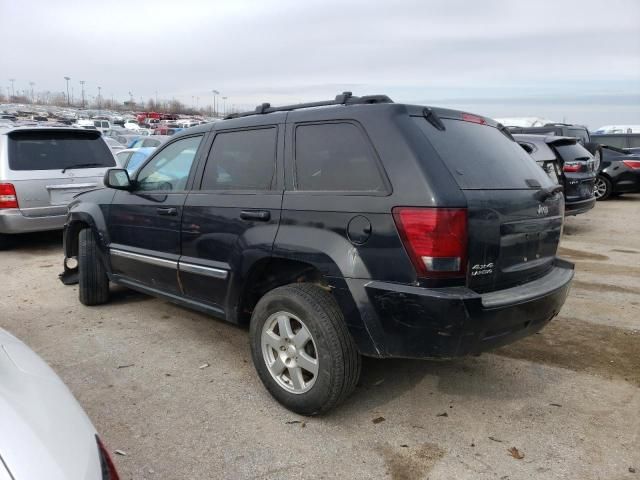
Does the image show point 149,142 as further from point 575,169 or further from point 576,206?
point 576,206

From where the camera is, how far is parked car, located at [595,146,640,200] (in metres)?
13.4

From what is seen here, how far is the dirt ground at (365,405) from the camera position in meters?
2.68

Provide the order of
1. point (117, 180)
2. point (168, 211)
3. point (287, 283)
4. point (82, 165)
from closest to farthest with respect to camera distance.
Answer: point (287, 283)
point (168, 211)
point (117, 180)
point (82, 165)

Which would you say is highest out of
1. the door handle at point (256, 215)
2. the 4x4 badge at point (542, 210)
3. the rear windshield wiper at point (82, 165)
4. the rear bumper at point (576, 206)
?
the 4x4 badge at point (542, 210)

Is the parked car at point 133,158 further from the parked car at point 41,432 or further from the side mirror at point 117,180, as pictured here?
the parked car at point 41,432

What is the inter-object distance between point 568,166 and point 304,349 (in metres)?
7.19

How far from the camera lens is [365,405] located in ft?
10.7

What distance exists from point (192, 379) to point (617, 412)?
8.93 feet

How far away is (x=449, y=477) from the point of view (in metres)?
2.56

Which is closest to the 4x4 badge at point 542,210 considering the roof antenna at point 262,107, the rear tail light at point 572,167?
the roof antenna at point 262,107

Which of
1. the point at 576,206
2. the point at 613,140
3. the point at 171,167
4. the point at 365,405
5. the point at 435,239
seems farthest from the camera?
the point at 613,140

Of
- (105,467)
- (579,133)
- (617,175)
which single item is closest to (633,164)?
(617,175)

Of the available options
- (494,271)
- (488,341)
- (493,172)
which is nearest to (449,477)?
(488,341)

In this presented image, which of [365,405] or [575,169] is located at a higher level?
[575,169]
